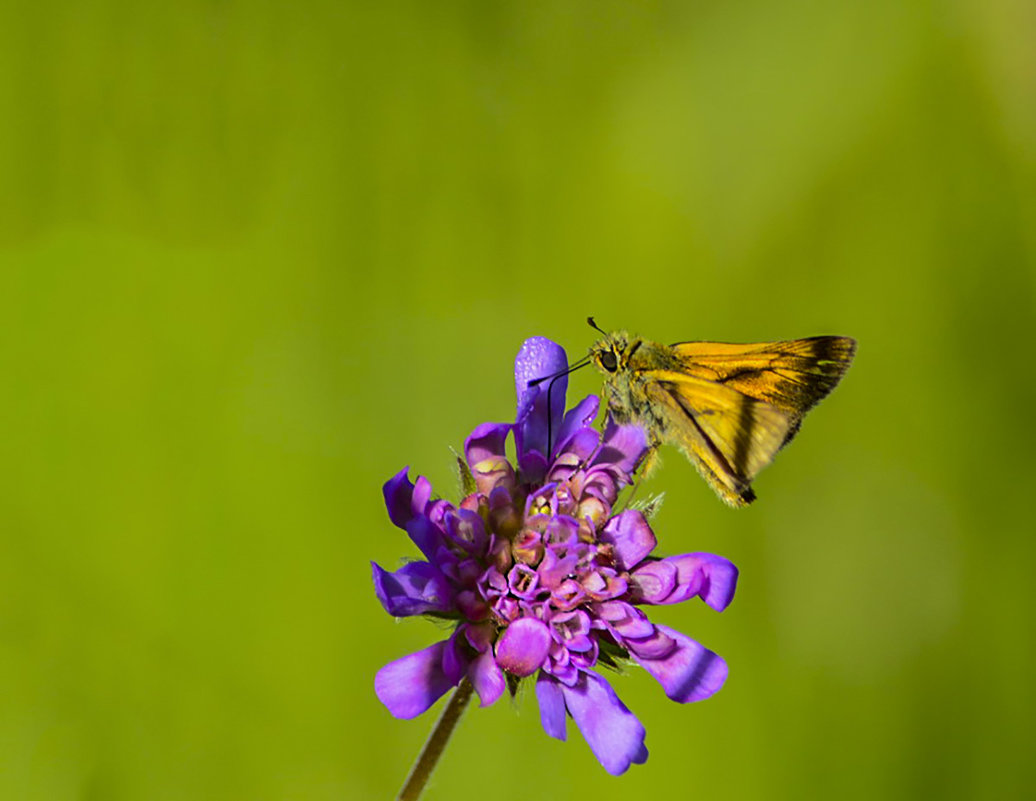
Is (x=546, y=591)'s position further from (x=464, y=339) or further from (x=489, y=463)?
(x=464, y=339)

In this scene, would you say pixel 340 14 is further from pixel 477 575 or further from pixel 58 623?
pixel 477 575

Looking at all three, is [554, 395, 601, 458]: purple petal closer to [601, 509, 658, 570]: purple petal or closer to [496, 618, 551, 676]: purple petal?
[601, 509, 658, 570]: purple petal

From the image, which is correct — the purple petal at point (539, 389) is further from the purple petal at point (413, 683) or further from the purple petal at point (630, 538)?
the purple petal at point (413, 683)

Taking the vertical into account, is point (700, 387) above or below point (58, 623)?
below

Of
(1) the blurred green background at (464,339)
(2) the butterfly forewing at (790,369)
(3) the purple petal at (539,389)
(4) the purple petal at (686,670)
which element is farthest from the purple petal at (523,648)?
(1) the blurred green background at (464,339)

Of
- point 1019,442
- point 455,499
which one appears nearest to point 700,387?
point 455,499

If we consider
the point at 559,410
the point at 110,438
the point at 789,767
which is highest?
the point at 110,438
